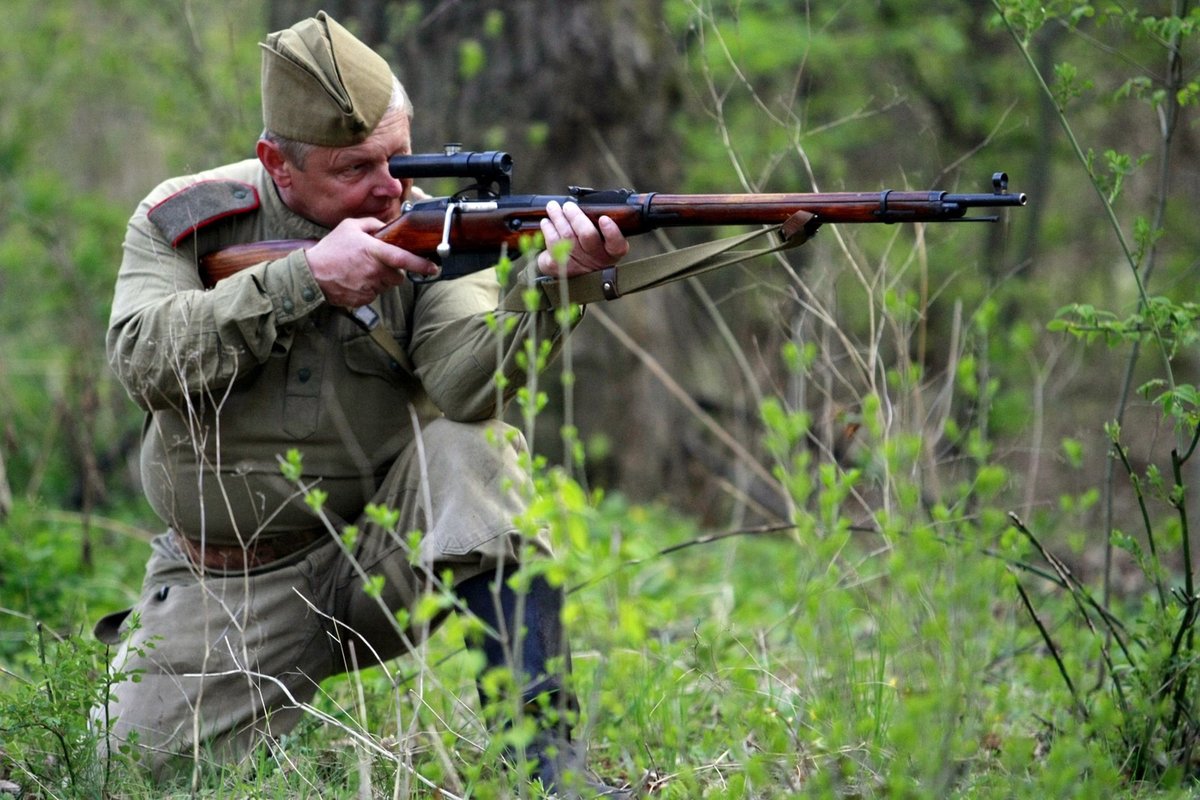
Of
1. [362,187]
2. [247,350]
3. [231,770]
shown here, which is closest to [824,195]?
[362,187]

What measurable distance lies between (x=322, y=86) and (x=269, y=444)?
98cm

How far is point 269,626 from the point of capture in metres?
3.64

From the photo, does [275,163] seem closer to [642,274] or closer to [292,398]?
[292,398]

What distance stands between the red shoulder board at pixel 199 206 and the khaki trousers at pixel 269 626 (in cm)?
87

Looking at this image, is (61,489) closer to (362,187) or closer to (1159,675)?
(362,187)

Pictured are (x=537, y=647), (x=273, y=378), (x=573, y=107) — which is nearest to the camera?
(x=537, y=647)

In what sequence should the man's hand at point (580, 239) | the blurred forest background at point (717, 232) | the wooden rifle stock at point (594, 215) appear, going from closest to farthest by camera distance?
the wooden rifle stock at point (594, 215), the man's hand at point (580, 239), the blurred forest background at point (717, 232)

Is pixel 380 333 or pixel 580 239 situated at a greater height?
pixel 580 239

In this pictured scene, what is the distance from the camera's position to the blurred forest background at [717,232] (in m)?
4.54

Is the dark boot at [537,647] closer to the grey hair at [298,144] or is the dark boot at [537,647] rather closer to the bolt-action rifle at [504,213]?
the bolt-action rifle at [504,213]

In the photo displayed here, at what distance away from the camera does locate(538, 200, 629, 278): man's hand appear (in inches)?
130

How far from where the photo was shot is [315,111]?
3570 millimetres

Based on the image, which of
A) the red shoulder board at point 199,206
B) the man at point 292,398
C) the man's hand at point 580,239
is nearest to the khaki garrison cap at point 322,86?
the man at point 292,398

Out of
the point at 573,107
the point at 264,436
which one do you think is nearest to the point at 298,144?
the point at 264,436
